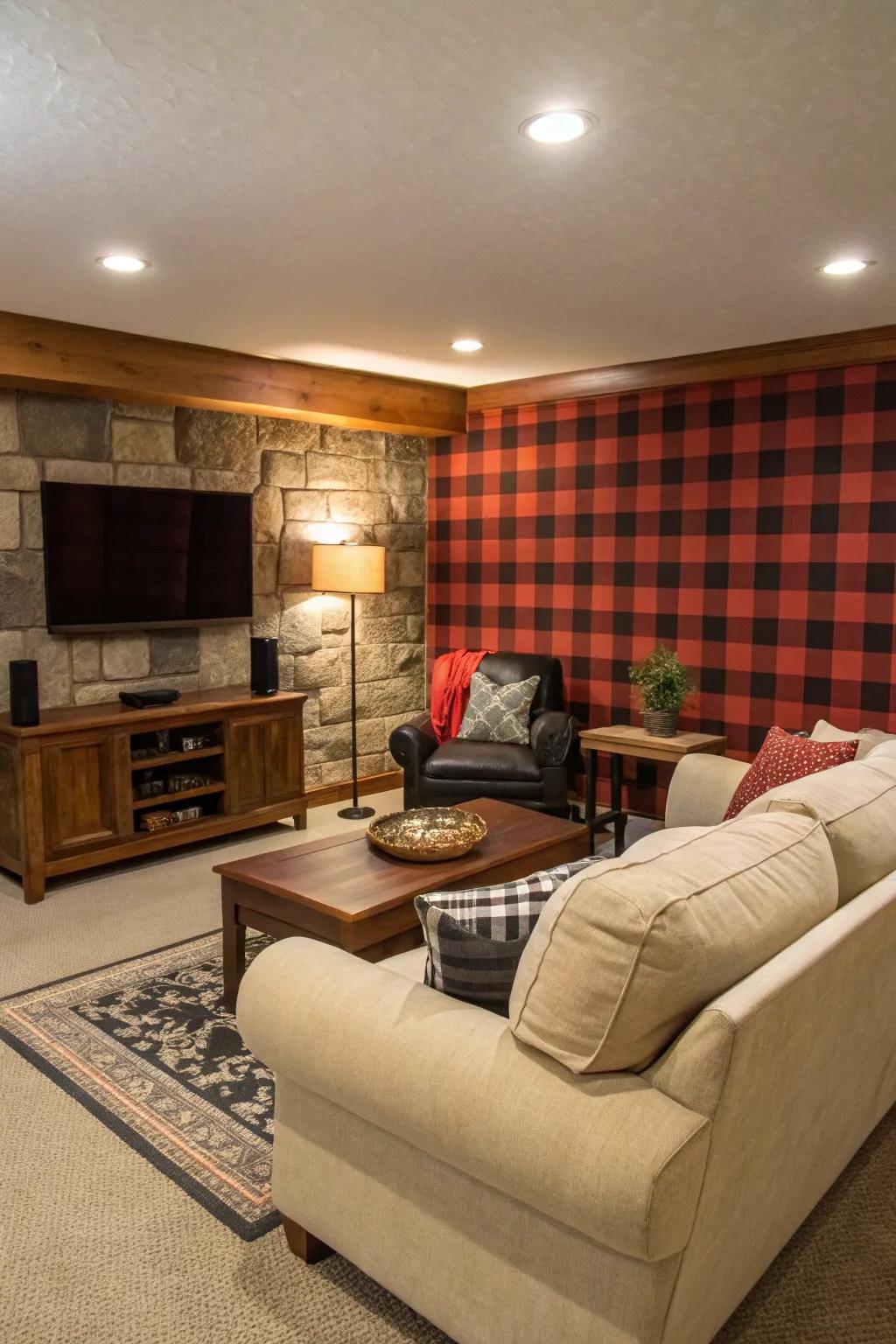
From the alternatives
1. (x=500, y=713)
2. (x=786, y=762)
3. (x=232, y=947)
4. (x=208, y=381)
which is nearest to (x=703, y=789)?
(x=786, y=762)

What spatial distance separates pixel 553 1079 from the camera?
4.91ft

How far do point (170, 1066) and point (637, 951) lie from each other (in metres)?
1.86

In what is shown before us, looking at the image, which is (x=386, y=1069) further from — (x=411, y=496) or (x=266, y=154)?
(x=411, y=496)

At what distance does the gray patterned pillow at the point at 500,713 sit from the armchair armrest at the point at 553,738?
17 centimetres

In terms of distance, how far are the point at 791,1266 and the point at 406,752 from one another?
3.22 metres

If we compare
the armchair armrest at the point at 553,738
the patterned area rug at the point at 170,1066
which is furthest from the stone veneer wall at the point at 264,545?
the patterned area rug at the point at 170,1066

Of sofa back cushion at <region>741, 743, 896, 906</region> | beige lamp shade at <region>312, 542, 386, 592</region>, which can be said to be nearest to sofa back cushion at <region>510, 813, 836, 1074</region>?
sofa back cushion at <region>741, 743, 896, 906</region>

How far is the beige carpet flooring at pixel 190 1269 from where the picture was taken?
73.2 inches

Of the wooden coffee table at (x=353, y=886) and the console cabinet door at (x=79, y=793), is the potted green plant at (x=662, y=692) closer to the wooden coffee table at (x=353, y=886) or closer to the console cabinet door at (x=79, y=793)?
the wooden coffee table at (x=353, y=886)

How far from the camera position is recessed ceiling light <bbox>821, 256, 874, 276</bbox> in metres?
3.27

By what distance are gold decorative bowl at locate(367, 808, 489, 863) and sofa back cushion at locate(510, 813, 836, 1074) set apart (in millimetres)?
1352

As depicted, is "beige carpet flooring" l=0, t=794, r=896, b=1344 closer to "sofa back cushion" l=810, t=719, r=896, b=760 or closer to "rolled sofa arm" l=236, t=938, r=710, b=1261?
"rolled sofa arm" l=236, t=938, r=710, b=1261

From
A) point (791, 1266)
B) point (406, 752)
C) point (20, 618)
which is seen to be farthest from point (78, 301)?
point (791, 1266)

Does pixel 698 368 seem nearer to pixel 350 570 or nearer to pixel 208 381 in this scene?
pixel 350 570
